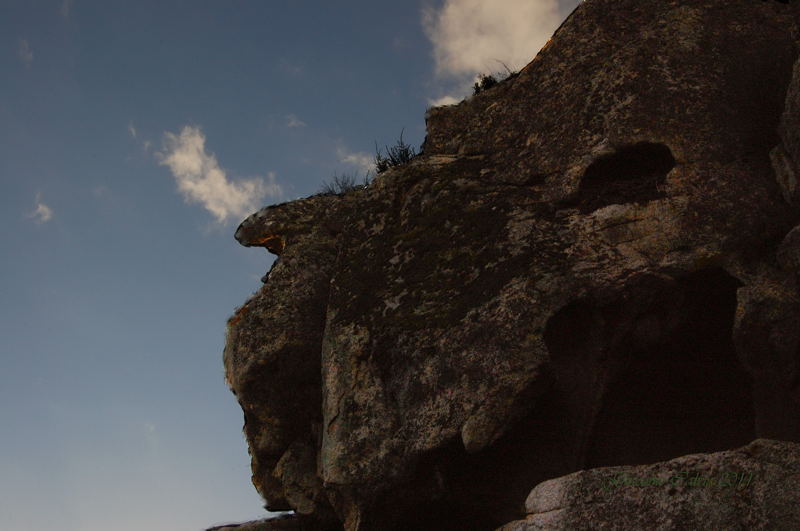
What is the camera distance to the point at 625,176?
10.1 metres

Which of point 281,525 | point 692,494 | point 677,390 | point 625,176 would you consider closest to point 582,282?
point 625,176

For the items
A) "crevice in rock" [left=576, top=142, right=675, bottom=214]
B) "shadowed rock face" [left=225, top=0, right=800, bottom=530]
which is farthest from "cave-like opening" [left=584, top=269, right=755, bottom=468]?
"crevice in rock" [left=576, top=142, right=675, bottom=214]

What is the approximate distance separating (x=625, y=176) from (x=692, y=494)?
14.3 feet

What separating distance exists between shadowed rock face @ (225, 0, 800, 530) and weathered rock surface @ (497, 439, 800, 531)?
1.64m

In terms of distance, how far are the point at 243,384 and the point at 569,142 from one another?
587cm

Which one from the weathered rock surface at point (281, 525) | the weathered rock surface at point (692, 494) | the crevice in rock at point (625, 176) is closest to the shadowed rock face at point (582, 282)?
the crevice in rock at point (625, 176)

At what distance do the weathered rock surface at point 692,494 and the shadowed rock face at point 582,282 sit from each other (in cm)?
164

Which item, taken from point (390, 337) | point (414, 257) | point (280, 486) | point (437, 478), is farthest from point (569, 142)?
point (280, 486)

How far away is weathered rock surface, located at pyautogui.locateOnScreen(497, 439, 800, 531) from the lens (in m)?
6.72

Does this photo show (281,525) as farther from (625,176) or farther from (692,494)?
(692,494)

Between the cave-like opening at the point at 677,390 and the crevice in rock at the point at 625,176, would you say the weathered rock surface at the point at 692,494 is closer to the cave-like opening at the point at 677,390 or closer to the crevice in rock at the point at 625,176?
the cave-like opening at the point at 677,390

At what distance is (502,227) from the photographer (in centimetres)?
1030

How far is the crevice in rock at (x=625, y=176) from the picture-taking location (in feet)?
32.1

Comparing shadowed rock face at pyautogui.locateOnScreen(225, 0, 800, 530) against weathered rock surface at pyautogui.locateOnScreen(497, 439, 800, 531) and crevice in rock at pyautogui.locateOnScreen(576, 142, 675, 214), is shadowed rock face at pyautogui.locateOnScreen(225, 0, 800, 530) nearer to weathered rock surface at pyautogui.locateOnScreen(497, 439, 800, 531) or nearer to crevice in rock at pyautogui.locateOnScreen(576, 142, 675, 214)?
crevice in rock at pyautogui.locateOnScreen(576, 142, 675, 214)
